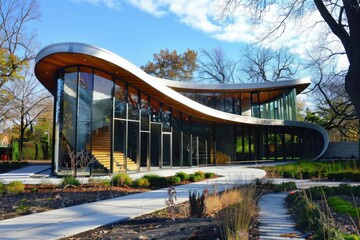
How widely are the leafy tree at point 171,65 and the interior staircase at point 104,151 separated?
101 feet

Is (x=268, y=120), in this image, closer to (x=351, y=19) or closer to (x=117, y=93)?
(x=117, y=93)

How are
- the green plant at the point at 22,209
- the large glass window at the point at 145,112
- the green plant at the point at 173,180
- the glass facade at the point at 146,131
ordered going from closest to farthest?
the green plant at the point at 22,209
the green plant at the point at 173,180
the glass facade at the point at 146,131
the large glass window at the point at 145,112

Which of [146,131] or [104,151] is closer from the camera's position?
[104,151]

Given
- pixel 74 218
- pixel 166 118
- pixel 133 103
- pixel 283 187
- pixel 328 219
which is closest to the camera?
pixel 328 219

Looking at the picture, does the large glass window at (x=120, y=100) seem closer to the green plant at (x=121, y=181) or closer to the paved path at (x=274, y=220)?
the green plant at (x=121, y=181)

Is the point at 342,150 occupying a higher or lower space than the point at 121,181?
higher

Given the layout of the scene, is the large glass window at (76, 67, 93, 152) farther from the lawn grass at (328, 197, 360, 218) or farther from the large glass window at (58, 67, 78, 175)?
the lawn grass at (328, 197, 360, 218)

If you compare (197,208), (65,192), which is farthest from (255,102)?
(197,208)

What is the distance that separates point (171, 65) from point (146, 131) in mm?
29768

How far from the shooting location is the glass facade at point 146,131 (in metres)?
16.6

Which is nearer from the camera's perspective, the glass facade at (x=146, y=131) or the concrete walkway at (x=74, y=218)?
the concrete walkway at (x=74, y=218)

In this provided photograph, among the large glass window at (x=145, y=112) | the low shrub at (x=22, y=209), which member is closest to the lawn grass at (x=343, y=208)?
the low shrub at (x=22, y=209)

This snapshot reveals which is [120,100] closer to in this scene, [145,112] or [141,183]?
[145,112]

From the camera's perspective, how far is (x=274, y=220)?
6.66 m
